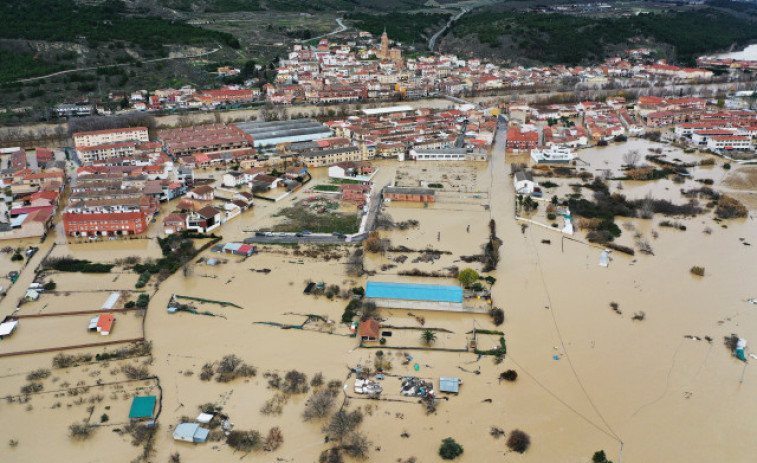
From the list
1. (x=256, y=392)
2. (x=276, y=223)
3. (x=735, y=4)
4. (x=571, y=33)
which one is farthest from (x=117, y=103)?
(x=735, y=4)

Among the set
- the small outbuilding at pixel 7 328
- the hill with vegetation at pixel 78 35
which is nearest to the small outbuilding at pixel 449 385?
the small outbuilding at pixel 7 328

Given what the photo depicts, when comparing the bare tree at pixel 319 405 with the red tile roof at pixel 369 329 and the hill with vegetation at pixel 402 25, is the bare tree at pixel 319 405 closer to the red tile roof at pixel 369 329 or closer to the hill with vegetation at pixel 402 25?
the red tile roof at pixel 369 329

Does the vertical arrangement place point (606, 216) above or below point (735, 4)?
below

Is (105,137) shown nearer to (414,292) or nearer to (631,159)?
(414,292)

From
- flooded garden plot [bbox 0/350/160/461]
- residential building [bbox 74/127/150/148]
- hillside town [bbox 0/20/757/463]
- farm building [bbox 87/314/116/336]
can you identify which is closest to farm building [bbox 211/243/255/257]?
hillside town [bbox 0/20/757/463]

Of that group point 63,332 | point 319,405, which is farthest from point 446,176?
point 63,332

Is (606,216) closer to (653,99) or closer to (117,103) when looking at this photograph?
(653,99)

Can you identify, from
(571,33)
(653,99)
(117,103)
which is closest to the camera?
(117,103)
